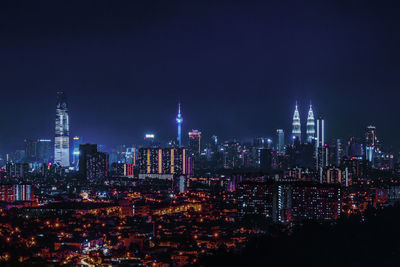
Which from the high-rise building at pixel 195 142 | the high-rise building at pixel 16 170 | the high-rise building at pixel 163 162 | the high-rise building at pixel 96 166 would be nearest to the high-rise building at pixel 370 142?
the high-rise building at pixel 163 162

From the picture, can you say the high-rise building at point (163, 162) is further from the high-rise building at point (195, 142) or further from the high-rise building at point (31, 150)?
the high-rise building at point (31, 150)

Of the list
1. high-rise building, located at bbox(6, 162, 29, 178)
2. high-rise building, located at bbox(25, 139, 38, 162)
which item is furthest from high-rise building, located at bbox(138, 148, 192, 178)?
high-rise building, located at bbox(25, 139, 38, 162)

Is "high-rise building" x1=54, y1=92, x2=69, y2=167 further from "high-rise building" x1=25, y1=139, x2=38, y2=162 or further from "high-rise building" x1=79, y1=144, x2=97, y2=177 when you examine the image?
"high-rise building" x1=79, y1=144, x2=97, y2=177

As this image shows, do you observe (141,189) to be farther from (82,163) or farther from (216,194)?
(82,163)

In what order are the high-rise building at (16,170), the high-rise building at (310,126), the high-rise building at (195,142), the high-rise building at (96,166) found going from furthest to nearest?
the high-rise building at (195,142) → the high-rise building at (310,126) → the high-rise building at (96,166) → the high-rise building at (16,170)

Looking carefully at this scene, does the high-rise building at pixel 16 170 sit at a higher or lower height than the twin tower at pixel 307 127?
lower

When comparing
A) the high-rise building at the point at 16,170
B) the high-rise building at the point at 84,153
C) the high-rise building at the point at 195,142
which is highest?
the high-rise building at the point at 195,142

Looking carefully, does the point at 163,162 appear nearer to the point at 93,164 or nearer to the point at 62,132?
the point at 93,164

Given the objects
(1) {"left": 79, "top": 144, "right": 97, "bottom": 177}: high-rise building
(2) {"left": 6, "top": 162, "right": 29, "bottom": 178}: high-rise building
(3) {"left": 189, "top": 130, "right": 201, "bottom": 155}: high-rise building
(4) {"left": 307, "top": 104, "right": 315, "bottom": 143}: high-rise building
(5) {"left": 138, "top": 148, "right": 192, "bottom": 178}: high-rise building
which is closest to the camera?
(2) {"left": 6, "top": 162, "right": 29, "bottom": 178}: high-rise building

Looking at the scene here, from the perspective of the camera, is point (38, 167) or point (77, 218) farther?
point (38, 167)

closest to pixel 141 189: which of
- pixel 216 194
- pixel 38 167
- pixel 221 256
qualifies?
pixel 216 194

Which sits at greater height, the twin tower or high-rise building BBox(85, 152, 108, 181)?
the twin tower
